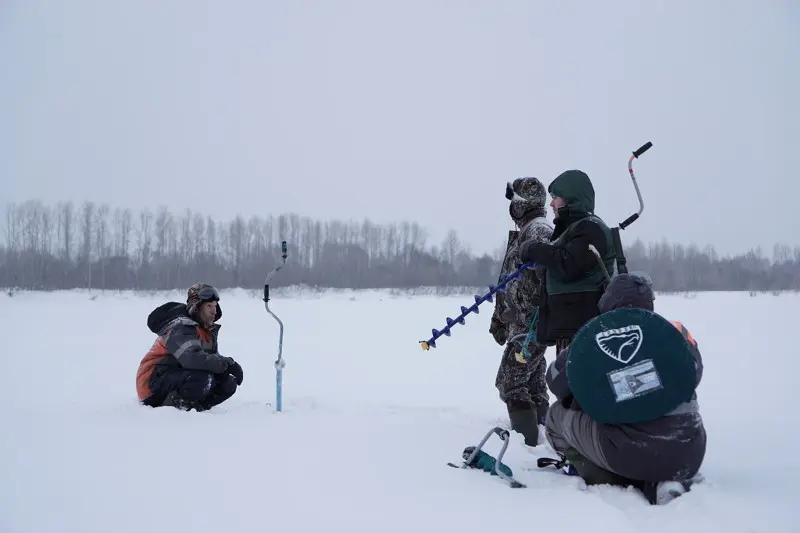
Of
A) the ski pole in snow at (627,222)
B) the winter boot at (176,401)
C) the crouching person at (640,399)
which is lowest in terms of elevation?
the winter boot at (176,401)

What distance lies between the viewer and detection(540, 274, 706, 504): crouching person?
243 cm

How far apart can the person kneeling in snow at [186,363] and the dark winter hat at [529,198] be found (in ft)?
8.32

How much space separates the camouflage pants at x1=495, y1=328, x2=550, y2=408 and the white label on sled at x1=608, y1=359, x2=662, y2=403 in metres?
1.37

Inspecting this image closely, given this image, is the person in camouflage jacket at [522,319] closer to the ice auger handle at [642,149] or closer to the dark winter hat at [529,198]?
the dark winter hat at [529,198]

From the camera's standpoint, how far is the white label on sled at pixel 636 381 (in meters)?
2.43

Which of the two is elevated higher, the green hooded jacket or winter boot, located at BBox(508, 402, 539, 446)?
the green hooded jacket

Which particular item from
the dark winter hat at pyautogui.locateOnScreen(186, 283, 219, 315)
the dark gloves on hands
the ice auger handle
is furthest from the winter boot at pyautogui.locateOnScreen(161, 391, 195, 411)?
the ice auger handle

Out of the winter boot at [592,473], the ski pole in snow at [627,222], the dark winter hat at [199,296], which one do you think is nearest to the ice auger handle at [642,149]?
the ski pole in snow at [627,222]

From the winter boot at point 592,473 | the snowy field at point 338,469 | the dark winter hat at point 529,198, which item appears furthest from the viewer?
the dark winter hat at point 529,198

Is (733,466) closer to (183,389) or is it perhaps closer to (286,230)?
(183,389)

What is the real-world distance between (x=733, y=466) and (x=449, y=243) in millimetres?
66046

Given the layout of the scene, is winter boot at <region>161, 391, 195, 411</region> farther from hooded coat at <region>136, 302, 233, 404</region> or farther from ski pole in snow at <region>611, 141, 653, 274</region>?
ski pole in snow at <region>611, 141, 653, 274</region>

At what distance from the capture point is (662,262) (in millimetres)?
75875

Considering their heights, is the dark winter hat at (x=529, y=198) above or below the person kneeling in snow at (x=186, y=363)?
above
